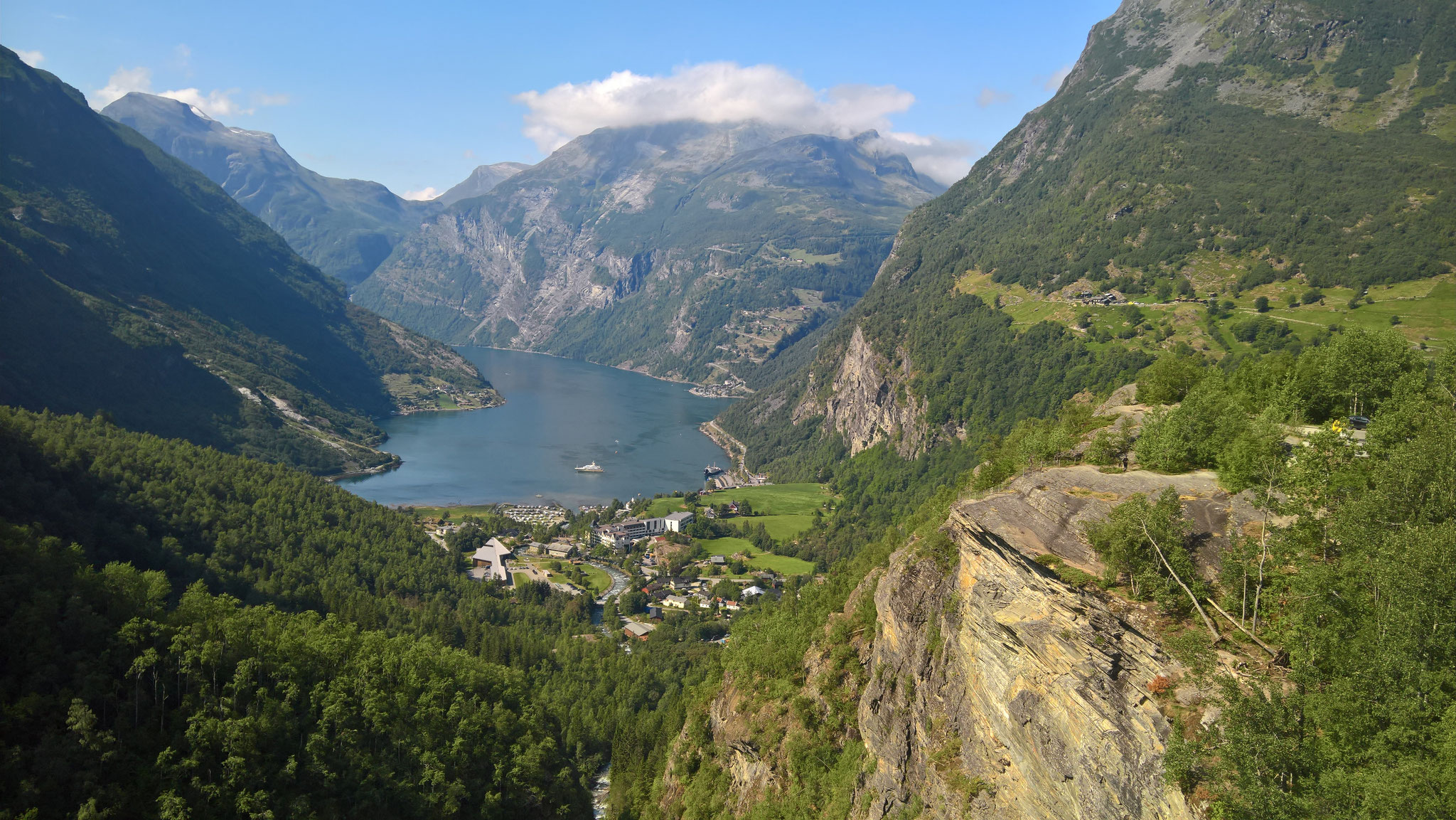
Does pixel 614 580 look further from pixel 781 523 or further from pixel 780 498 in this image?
pixel 780 498

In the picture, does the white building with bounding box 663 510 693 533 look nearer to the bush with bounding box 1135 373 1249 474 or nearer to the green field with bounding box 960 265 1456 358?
the green field with bounding box 960 265 1456 358

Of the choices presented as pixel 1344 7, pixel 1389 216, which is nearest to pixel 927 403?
pixel 1389 216

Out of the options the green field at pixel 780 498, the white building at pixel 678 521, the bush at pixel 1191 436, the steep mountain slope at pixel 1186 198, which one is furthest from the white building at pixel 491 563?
the bush at pixel 1191 436

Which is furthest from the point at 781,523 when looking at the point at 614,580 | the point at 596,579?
the point at 596,579

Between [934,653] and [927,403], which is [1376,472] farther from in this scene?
[927,403]

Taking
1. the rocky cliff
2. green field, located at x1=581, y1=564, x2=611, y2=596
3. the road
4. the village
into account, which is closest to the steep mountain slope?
the village

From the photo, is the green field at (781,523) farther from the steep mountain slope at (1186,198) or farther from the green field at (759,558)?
the steep mountain slope at (1186,198)
